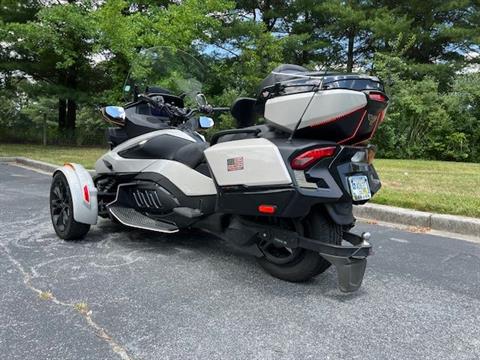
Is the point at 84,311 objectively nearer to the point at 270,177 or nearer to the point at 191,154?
the point at 270,177

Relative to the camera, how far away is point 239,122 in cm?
318

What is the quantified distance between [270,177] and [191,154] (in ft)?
3.36

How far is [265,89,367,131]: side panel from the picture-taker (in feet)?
8.20

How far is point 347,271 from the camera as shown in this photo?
2.64 m

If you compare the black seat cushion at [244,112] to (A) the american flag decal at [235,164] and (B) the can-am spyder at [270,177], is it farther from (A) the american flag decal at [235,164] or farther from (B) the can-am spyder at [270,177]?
(A) the american flag decal at [235,164]

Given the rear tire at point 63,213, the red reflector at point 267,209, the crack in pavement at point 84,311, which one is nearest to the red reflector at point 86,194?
the rear tire at point 63,213

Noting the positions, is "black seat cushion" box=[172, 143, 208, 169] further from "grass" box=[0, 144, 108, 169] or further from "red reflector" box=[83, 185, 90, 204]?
"grass" box=[0, 144, 108, 169]

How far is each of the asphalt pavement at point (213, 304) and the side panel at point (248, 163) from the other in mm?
720

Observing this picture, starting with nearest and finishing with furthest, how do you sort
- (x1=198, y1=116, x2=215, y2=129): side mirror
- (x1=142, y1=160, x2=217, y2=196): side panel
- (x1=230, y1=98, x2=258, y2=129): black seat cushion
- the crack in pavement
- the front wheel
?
the crack in pavement
the front wheel
(x1=230, y1=98, x2=258, y2=129): black seat cushion
(x1=142, y1=160, x2=217, y2=196): side panel
(x1=198, y1=116, x2=215, y2=129): side mirror

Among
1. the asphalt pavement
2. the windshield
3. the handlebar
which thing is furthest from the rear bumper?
the windshield

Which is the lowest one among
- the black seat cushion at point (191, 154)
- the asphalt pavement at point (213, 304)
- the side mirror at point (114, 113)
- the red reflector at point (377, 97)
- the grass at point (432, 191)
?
the asphalt pavement at point (213, 304)

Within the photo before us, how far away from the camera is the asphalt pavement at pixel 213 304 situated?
2109 mm

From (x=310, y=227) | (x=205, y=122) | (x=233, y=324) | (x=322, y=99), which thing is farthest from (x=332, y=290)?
(x=205, y=122)

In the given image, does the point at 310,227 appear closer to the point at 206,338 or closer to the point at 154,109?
the point at 206,338
